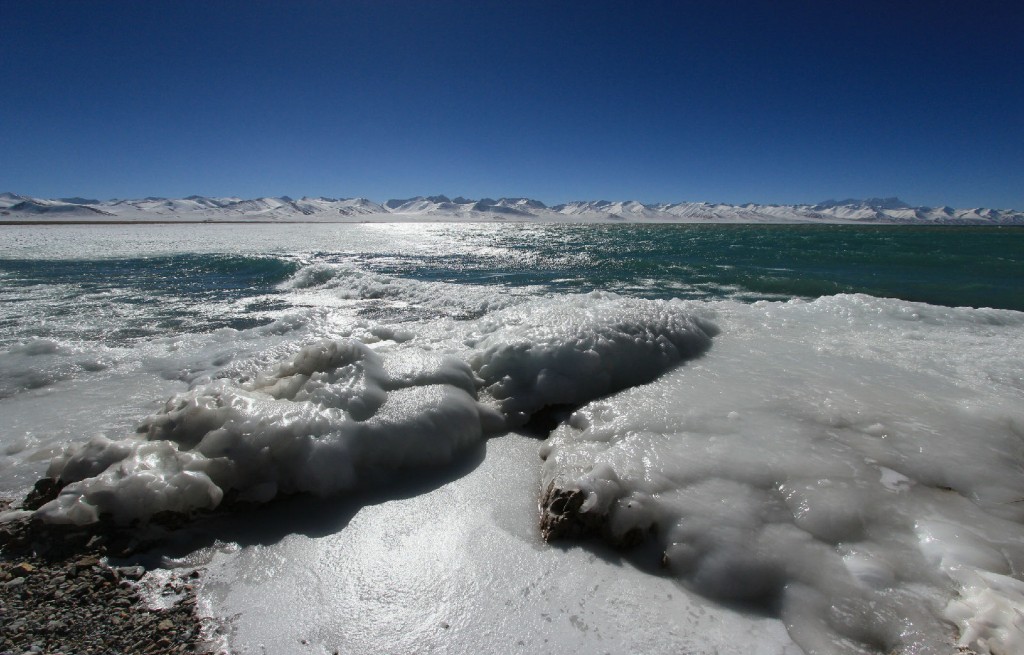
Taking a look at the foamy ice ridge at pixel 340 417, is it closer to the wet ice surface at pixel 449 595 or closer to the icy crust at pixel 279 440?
the icy crust at pixel 279 440

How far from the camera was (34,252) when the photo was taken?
17109 mm

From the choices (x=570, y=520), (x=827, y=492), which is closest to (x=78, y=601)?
(x=570, y=520)

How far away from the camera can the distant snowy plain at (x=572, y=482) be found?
1839 millimetres

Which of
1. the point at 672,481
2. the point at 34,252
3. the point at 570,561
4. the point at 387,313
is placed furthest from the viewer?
the point at 34,252

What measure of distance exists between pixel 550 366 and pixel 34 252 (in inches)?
863

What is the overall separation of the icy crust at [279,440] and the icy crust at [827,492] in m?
0.89

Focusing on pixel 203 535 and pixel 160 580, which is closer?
pixel 160 580

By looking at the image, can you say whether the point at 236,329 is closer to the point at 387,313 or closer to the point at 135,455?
the point at 387,313

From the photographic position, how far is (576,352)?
13.9 ft

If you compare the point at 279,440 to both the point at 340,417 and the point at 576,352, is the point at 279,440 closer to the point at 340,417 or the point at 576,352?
the point at 340,417

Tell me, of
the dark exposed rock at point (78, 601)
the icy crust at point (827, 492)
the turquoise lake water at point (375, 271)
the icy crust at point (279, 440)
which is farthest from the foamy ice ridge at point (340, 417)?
the turquoise lake water at point (375, 271)

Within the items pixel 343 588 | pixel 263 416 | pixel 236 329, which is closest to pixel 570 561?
pixel 343 588

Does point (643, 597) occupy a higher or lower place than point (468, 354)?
lower

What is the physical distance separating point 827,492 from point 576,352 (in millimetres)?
2171
